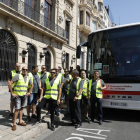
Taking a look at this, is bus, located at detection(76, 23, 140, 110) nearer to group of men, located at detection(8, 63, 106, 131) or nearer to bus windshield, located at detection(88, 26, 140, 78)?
bus windshield, located at detection(88, 26, 140, 78)

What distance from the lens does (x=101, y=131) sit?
4355mm

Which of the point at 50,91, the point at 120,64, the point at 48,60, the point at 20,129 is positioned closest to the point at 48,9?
the point at 48,60

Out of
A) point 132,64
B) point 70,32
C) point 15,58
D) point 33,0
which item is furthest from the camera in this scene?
point 70,32

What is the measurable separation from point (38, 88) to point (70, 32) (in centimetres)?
1483

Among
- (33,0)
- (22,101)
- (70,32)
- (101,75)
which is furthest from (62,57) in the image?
(22,101)

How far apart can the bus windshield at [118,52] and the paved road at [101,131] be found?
1.54m

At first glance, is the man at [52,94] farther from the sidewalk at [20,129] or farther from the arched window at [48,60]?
the arched window at [48,60]

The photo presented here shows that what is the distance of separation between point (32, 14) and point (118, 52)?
9.22 meters

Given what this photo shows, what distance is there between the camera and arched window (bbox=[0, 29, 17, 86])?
9.98m

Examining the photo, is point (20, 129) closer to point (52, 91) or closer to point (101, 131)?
point (52, 91)

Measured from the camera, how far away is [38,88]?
5254mm

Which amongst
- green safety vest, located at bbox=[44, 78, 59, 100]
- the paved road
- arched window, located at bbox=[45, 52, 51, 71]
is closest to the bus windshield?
the paved road

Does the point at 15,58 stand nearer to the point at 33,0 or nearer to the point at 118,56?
the point at 33,0

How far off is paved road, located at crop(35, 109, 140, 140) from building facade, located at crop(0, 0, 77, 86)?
697cm
